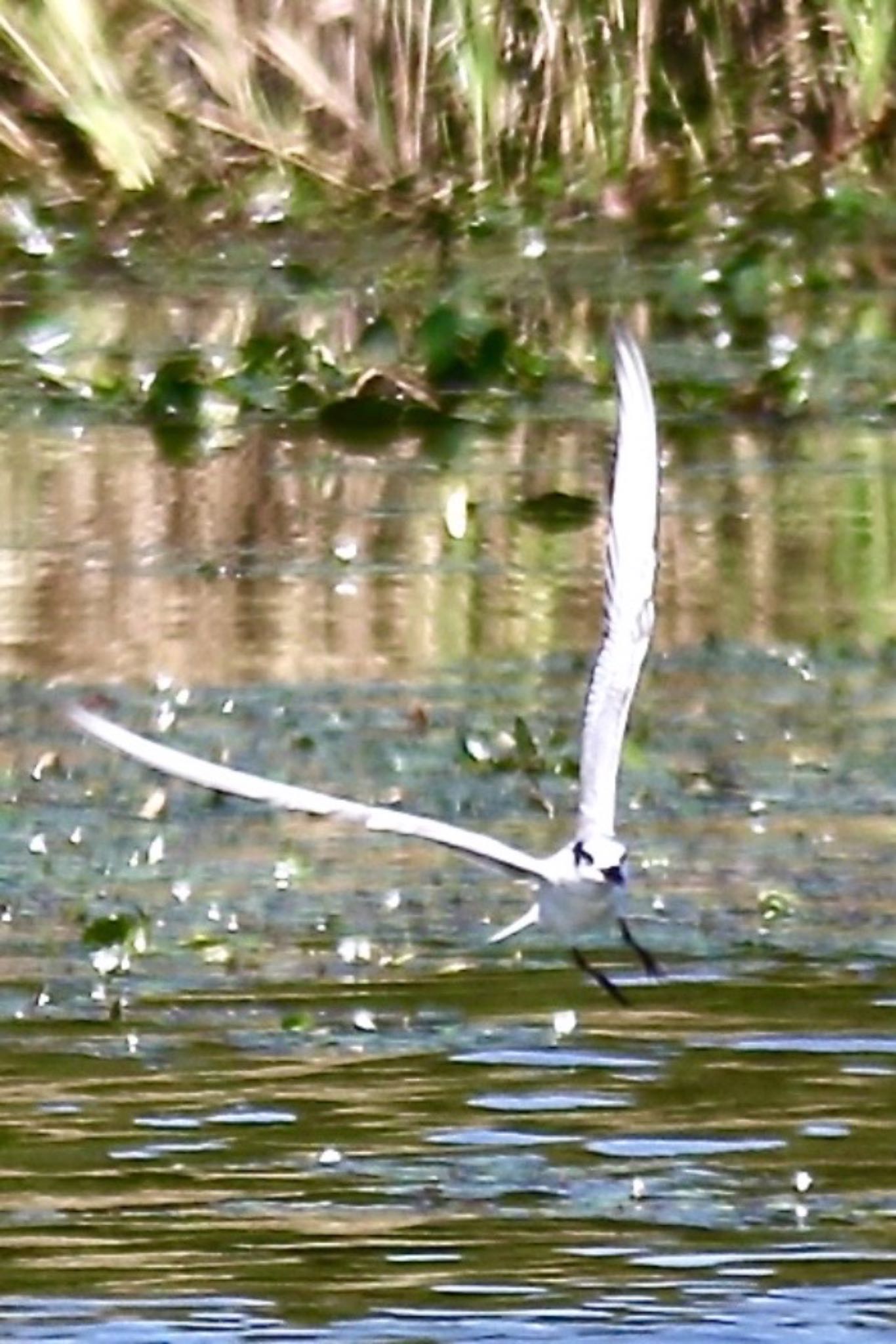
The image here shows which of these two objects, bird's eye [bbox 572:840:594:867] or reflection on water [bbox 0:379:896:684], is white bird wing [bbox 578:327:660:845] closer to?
bird's eye [bbox 572:840:594:867]

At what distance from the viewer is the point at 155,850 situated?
9.68 metres

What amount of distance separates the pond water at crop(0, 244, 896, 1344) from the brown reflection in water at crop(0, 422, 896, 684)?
26 millimetres

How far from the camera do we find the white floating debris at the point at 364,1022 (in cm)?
817

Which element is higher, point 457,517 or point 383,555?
point 457,517

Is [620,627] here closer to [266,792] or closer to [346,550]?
[266,792]

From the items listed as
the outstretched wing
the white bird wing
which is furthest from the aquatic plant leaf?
the outstretched wing

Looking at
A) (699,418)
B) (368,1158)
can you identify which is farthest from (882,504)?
(368,1158)

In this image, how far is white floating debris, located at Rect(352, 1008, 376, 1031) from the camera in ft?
26.8

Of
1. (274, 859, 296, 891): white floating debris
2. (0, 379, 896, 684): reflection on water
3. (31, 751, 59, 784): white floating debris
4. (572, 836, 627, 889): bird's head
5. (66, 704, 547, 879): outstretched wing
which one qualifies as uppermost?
(0, 379, 896, 684): reflection on water

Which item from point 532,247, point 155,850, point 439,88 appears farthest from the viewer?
point 532,247

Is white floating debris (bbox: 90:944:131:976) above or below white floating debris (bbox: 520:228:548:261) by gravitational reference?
below

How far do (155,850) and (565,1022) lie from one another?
5.65 feet

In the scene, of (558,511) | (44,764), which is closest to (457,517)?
(558,511)

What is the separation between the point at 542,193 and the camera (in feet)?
64.2
